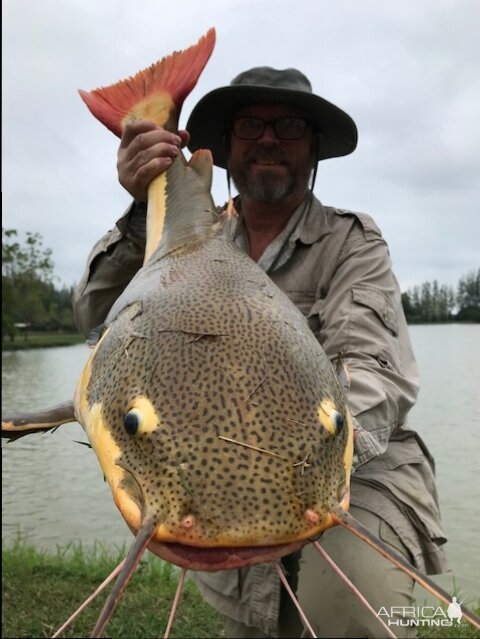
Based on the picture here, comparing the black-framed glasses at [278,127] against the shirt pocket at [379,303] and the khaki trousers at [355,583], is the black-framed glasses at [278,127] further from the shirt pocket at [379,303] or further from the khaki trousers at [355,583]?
the khaki trousers at [355,583]

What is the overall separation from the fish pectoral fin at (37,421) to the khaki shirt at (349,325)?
3.35ft

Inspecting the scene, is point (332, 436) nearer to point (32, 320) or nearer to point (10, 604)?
point (10, 604)

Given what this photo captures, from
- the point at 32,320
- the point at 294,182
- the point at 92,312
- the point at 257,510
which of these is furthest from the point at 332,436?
the point at 32,320

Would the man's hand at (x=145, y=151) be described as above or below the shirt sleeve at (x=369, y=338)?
above

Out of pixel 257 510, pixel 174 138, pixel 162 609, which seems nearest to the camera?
pixel 257 510

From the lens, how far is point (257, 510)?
136cm

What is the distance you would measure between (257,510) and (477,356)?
7.35 feet

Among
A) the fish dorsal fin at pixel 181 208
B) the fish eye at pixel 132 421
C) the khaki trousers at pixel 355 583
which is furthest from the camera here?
the khaki trousers at pixel 355 583

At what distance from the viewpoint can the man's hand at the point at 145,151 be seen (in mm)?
2789

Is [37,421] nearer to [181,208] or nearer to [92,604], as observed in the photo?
[181,208]

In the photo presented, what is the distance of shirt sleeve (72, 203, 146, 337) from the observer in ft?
10.5

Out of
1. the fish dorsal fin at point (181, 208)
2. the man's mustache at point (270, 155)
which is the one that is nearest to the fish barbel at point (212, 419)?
the fish dorsal fin at point (181, 208)

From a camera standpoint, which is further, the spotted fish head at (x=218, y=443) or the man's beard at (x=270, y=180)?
the man's beard at (x=270, y=180)

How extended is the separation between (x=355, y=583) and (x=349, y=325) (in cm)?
111
